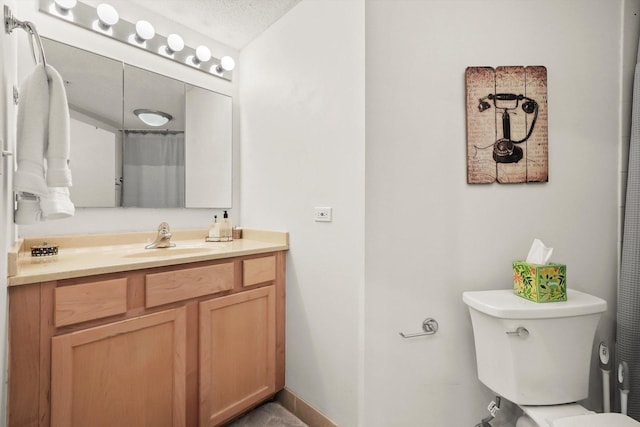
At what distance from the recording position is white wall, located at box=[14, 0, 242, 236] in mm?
1423

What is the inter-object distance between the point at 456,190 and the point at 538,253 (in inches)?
15.9

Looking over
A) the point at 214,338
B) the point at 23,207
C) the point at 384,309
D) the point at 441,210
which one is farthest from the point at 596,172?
the point at 23,207

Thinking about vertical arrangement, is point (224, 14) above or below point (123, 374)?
above

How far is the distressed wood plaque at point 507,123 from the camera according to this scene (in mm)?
1268

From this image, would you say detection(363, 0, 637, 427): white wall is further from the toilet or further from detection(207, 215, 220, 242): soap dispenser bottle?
detection(207, 215, 220, 242): soap dispenser bottle

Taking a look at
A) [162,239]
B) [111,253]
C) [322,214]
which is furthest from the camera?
[162,239]

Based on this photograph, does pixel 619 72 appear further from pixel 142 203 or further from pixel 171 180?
pixel 142 203

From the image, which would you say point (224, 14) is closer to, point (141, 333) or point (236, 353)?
point (141, 333)

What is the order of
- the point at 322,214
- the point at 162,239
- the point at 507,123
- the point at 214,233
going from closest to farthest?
the point at 507,123, the point at 322,214, the point at 162,239, the point at 214,233

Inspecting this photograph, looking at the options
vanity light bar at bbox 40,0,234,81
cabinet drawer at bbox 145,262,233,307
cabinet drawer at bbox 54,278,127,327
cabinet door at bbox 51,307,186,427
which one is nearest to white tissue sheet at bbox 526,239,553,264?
cabinet drawer at bbox 145,262,233,307

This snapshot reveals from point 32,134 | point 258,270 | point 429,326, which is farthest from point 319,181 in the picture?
point 32,134

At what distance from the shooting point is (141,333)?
1170 millimetres

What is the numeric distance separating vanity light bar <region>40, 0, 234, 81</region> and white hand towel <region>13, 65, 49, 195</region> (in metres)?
0.82

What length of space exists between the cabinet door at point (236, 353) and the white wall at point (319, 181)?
0.15 m
